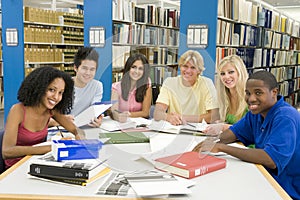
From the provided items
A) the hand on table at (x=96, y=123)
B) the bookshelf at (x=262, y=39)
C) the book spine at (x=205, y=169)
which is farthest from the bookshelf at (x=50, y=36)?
the book spine at (x=205, y=169)

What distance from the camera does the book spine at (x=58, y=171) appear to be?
4.61 ft

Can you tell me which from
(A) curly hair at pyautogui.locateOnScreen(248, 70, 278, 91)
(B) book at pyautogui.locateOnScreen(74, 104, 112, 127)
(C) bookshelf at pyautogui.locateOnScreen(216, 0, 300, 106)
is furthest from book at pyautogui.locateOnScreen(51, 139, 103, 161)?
(C) bookshelf at pyautogui.locateOnScreen(216, 0, 300, 106)

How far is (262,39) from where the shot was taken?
6.01 m

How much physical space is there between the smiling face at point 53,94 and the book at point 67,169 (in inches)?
23.9

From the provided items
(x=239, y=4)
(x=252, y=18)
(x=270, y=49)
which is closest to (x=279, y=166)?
(x=239, y=4)

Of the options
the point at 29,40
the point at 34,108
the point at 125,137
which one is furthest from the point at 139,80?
the point at 29,40

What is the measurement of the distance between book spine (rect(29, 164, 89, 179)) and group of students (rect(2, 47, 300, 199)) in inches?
11.9

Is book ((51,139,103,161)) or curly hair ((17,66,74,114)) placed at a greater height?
curly hair ((17,66,74,114))

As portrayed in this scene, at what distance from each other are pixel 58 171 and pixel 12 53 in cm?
387

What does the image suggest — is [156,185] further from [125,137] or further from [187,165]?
[125,137]

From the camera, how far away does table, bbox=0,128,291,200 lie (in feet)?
4.31

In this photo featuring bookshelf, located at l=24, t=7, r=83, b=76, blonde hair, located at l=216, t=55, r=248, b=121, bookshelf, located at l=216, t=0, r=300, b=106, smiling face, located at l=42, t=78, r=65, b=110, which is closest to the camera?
smiling face, located at l=42, t=78, r=65, b=110

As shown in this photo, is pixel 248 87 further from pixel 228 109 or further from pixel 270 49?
pixel 270 49

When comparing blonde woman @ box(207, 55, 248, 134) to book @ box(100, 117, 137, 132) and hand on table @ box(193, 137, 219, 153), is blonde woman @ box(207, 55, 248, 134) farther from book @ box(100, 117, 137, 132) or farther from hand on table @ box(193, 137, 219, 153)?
book @ box(100, 117, 137, 132)
